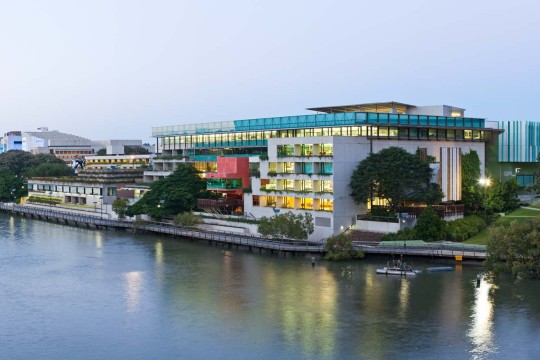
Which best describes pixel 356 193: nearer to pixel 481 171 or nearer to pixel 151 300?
pixel 481 171

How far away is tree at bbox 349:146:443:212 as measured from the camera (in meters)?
84.1

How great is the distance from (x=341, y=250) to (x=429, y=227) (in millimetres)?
10613

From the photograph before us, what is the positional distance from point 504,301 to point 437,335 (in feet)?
35.8

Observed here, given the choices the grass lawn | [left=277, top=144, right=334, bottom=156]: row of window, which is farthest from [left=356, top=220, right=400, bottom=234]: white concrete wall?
[left=277, top=144, right=334, bottom=156]: row of window

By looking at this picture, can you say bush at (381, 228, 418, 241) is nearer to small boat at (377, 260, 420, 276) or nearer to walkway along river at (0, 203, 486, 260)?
walkway along river at (0, 203, 486, 260)

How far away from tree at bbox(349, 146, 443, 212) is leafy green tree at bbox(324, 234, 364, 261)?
871 centimetres

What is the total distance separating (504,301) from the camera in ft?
192

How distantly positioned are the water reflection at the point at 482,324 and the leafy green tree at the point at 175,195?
51524mm

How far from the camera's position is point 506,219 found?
8656cm

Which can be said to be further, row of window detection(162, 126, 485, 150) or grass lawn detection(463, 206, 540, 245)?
row of window detection(162, 126, 485, 150)

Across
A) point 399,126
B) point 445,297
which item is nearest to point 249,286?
point 445,297

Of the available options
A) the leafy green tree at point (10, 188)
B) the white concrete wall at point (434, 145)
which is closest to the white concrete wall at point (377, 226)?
the white concrete wall at point (434, 145)

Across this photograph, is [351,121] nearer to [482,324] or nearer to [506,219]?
[506,219]

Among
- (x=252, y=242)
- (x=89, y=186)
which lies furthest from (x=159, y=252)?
(x=89, y=186)
